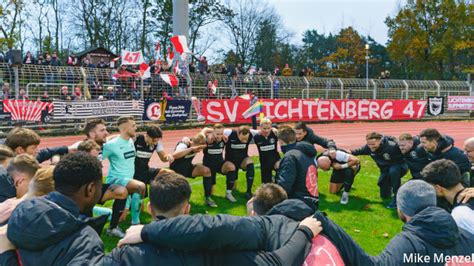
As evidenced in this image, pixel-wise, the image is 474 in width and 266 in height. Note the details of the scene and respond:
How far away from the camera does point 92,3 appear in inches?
1720

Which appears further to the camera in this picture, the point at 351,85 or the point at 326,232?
the point at 351,85

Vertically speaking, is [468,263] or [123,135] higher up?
[123,135]

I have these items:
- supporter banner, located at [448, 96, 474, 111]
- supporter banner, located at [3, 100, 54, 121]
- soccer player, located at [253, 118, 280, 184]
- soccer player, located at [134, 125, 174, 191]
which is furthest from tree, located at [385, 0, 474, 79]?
soccer player, located at [134, 125, 174, 191]

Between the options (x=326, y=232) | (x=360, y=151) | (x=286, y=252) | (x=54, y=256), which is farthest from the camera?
(x=360, y=151)

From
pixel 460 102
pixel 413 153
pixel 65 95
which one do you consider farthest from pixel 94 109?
pixel 460 102

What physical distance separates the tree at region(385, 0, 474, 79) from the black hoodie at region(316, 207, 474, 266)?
46.8 metres

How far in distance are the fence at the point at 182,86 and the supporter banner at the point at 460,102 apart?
1.73 feet

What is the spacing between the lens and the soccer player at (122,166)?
6363mm

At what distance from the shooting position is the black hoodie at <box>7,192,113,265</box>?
253 centimetres

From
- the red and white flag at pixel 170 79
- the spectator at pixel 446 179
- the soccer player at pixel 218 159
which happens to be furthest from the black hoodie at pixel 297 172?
the red and white flag at pixel 170 79

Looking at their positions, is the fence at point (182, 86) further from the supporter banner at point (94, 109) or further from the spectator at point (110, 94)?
the supporter banner at point (94, 109)

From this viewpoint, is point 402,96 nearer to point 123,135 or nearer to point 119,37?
point 123,135

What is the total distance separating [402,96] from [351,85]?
12.2 feet

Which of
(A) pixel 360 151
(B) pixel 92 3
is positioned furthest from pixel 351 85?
(B) pixel 92 3
